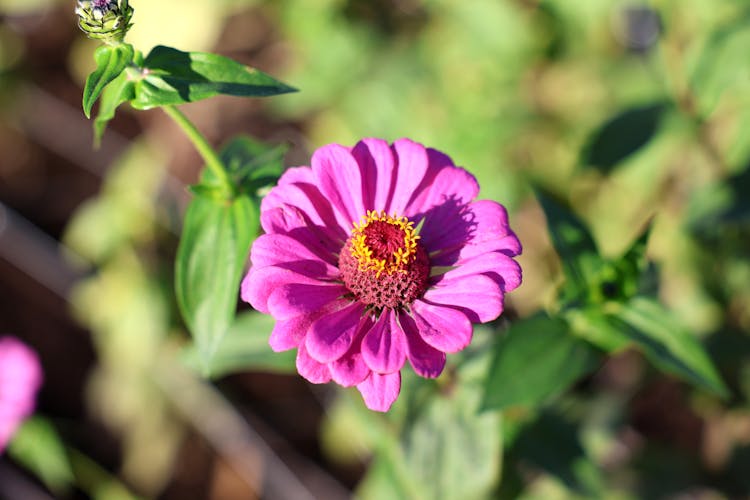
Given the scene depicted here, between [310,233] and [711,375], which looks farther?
[711,375]

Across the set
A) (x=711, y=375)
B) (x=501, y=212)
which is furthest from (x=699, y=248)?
(x=501, y=212)

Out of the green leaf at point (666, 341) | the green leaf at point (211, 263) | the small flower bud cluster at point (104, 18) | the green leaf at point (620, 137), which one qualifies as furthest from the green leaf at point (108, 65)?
the green leaf at point (620, 137)

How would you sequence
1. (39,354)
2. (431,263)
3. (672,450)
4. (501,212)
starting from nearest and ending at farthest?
(501,212)
(431,263)
(672,450)
(39,354)

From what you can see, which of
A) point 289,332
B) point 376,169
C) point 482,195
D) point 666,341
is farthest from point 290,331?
point 482,195

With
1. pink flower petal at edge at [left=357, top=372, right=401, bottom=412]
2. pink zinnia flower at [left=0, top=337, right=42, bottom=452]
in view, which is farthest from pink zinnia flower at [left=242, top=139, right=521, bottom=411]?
pink zinnia flower at [left=0, top=337, right=42, bottom=452]

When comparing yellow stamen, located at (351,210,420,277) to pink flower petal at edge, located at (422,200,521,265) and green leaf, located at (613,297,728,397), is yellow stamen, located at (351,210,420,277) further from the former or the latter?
green leaf, located at (613,297,728,397)

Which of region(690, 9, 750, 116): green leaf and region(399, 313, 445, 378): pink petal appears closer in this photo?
region(399, 313, 445, 378): pink petal

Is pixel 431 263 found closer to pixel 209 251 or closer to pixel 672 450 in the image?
pixel 209 251
